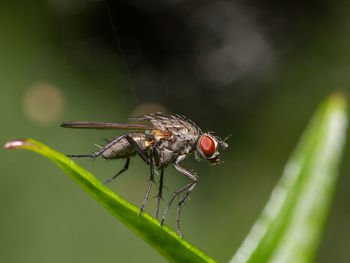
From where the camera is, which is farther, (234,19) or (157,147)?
(234,19)

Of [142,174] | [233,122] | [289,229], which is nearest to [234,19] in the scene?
[233,122]

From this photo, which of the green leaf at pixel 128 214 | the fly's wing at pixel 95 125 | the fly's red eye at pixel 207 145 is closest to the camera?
the green leaf at pixel 128 214

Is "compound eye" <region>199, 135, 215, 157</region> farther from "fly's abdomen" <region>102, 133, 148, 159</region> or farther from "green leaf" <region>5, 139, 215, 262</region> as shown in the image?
"green leaf" <region>5, 139, 215, 262</region>

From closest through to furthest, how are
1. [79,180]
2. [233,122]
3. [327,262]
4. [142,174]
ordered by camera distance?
[79,180], [142,174], [327,262], [233,122]

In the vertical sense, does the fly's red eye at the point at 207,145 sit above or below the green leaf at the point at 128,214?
above

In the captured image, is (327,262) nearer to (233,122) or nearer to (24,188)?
(233,122)

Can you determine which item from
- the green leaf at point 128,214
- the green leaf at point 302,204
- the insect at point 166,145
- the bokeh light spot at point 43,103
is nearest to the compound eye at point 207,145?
the insect at point 166,145

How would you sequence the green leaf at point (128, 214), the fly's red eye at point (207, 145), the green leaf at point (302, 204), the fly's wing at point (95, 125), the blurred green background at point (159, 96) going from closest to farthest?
the green leaf at point (128, 214) → the green leaf at point (302, 204) → the fly's wing at point (95, 125) → the fly's red eye at point (207, 145) → the blurred green background at point (159, 96)

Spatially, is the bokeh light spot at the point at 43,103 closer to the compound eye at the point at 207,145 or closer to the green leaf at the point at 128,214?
the compound eye at the point at 207,145
